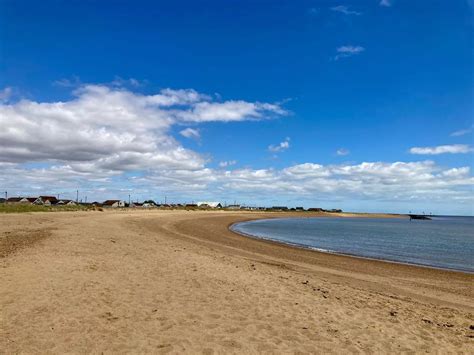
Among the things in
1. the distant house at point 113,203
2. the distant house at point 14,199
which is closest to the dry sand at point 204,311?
the distant house at point 113,203

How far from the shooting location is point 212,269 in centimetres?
1466

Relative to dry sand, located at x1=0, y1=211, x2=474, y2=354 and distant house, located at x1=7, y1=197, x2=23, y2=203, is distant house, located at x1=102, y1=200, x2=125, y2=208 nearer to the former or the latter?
distant house, located at x1=7, y1=197, x2=23, y2=203

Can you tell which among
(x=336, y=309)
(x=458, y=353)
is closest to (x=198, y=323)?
(x=336, y=309)

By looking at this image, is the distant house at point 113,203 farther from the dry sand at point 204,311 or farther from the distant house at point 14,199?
the dry sand at point 204,311

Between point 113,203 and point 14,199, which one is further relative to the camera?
point 113,203

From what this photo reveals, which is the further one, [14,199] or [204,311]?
[14,199]

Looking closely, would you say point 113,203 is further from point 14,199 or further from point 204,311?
point 204,311

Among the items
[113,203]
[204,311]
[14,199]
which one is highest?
[14,199]

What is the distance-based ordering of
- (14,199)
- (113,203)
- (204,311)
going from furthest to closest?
(113,203) < (14,199) < (204,311)

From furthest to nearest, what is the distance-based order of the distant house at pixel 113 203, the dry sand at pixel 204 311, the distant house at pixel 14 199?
the distant house at pixel 113 203
the distant house at pixel 14 199
the dry sand at pixel 204 311

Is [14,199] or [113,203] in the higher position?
[14,199]

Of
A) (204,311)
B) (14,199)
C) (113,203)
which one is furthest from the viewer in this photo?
(113,203)

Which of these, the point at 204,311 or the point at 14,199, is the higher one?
the point at 14,199

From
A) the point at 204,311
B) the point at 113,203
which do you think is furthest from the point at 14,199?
the point at 204,311
